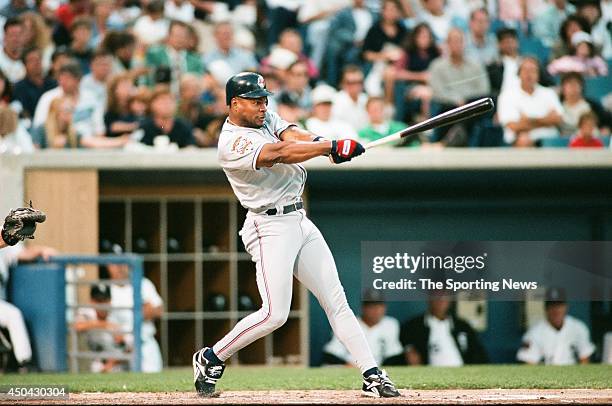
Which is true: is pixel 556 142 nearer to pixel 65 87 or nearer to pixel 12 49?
pixel 65 87

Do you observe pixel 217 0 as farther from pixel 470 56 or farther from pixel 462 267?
pixel 462 267

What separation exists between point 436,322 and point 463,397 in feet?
15.0

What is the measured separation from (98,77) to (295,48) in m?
1.96

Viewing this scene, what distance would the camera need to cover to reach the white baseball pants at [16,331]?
30.4ft

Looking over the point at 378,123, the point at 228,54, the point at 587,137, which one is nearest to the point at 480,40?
the point at 587,137

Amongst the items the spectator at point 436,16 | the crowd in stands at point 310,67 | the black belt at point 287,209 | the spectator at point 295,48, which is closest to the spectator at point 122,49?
the crowd in stands at point 310,67

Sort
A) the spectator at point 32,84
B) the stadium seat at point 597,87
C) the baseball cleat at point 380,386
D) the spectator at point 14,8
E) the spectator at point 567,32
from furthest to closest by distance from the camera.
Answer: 1. the spectator at point 567,32
2. the spectator at point 14,8
3. the stadium seat at point 597,87
4. the spectator at point 32,84
5. the baseball cleat at point 380,386

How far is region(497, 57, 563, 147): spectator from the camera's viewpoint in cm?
1130

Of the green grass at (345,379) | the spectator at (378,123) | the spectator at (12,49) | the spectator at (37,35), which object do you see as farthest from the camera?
the spectator at (37,35)

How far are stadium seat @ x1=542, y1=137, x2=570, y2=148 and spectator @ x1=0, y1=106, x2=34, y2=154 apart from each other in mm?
4617

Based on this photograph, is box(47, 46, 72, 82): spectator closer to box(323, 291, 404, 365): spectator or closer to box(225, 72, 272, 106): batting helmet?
box(323, 291, 404, 365): spectator

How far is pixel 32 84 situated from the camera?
36.8 ft

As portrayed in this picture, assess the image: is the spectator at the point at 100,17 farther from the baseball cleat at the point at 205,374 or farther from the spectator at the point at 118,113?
A: the baseball cleat at the point at 205,374

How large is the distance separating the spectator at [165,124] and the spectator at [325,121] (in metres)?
1.12
